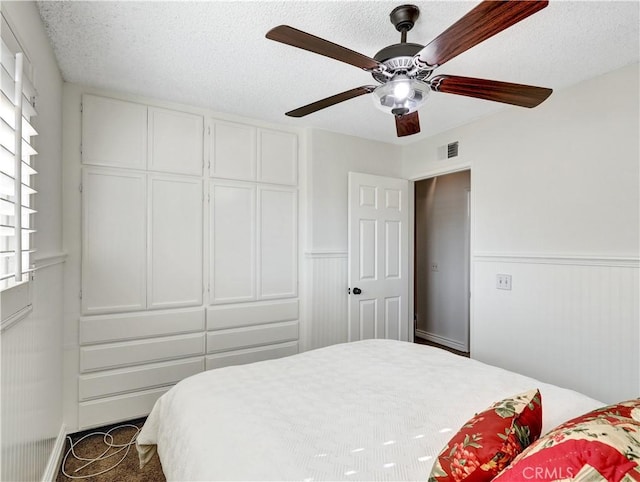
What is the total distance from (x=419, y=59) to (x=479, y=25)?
0.93ft

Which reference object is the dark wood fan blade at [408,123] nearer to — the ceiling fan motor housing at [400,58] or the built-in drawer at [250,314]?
the ceiling fan motor housing at [400,58]

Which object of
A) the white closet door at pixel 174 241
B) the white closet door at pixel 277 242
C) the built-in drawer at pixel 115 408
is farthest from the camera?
the white closet door at pixel 277 242

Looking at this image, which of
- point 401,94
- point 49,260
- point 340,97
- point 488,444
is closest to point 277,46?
point 340,97

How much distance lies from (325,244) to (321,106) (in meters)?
1.74

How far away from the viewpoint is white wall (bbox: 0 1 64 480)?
131 cm

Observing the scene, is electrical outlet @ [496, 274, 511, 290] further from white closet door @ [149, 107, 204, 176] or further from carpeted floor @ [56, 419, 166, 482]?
carpeted floor @ [56, 419, 166, 482]

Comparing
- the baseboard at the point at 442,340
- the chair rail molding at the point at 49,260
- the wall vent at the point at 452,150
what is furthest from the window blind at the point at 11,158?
the baseboard at the point at 442,340

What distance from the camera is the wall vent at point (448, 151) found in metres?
3.26

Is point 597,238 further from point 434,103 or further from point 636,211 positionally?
point 434,103

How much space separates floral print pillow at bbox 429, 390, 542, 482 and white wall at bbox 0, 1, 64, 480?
56.1 inches

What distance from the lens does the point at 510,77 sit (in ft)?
7.47

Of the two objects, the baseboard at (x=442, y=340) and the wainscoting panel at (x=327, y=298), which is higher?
the wainscoting panel at (x=327, y=298)

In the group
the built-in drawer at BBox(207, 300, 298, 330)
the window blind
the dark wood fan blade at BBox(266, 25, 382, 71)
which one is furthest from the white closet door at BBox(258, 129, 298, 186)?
the window blind

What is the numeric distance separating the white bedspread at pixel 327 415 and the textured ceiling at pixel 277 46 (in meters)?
1.73
